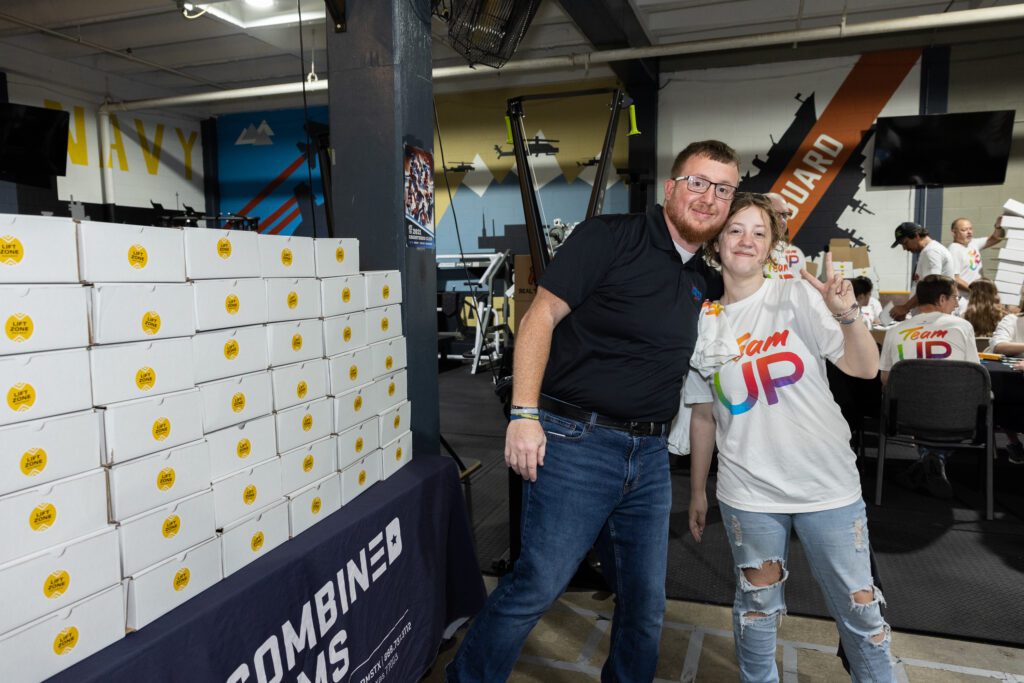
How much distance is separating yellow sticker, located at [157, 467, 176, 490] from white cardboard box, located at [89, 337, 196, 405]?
0.48 feet

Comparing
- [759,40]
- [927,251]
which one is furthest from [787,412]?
[759,40]

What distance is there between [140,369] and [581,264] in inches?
36.7

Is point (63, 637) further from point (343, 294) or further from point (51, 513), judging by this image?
point (343, 294)

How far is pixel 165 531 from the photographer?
124 cm

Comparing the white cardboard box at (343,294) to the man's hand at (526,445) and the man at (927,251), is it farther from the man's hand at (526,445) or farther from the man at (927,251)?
the man at (927,251)

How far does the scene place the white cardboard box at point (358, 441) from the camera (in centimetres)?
180

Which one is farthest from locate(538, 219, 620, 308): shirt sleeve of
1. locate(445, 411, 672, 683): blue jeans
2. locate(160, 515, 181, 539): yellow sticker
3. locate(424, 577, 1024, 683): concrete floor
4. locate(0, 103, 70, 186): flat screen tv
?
locate(0, 103, 70, 186): flat screen tv

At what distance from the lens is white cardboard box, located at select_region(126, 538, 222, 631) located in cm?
119

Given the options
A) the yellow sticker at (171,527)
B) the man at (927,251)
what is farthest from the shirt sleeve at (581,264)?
the man at (927,251)

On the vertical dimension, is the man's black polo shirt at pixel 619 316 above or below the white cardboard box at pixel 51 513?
above

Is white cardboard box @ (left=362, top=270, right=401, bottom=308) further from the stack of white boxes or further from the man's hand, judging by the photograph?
the stack of white boxes

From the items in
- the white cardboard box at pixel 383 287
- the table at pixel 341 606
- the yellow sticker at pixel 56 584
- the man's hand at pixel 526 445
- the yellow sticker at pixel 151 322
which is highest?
the white cardboard box at pixel 383 287

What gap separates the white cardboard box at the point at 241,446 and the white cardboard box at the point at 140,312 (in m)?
0.24

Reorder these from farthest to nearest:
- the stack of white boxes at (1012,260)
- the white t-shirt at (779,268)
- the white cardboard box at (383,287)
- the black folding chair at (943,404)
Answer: the stack of white boxes at (1012,260) < the black folding chair at (943,404) < the white cardboard box at (383,287) < the white t-shirt at (779,268)
